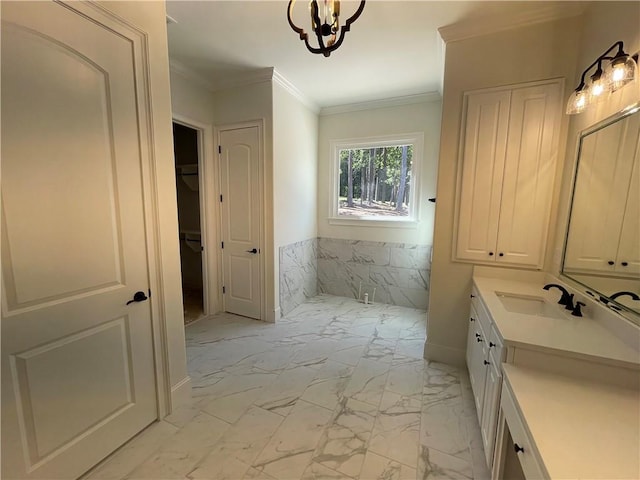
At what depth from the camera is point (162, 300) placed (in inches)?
70.6

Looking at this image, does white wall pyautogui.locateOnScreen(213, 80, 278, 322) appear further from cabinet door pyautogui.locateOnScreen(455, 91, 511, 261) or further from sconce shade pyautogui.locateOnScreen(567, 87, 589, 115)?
sconce shade pyautogui.locateOnScreen(567, 87, 589, 115)

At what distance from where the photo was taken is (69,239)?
1335 mm

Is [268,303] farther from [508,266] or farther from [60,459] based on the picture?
[508,266]

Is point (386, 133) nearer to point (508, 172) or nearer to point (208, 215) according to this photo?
point (508, 172)

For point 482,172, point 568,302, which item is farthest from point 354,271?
point 568,302

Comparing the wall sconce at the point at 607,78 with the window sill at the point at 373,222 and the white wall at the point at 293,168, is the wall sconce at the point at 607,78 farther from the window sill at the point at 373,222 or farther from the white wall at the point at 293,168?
the white wall at the point at 293,168

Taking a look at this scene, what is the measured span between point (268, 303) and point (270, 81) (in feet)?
8.13

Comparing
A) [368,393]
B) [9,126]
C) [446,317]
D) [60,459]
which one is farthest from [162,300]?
[446,317]

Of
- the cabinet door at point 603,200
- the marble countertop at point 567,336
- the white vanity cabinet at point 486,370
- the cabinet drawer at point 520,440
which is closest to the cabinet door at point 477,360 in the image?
the white vanity cabinet at point 486,370

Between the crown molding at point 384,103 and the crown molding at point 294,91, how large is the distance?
Answer: 200 millimetres

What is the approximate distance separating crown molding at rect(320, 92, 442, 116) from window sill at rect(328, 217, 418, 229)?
1506mm

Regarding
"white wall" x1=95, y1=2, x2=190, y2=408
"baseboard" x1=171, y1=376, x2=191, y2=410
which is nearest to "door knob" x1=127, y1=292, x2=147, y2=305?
"white wall" x1=95, y1=2, x2=190, y2=408

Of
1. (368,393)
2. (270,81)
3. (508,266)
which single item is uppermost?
(270,81)

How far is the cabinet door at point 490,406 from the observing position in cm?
138
